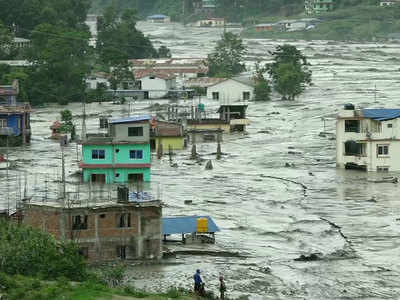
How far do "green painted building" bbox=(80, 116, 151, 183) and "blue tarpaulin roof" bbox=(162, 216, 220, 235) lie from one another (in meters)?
7.50

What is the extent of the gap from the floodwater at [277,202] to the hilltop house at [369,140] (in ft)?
2.00

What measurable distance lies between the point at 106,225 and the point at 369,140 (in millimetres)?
15238

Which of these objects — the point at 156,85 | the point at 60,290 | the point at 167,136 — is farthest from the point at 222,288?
the point at 156,85

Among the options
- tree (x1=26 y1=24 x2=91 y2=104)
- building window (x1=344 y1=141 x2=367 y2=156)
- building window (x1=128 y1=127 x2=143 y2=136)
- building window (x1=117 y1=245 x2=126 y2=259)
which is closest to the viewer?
building window (x1=117 y1=245 x2=126 y2=259)

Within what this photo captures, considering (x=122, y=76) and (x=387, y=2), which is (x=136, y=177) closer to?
(x=122, y=76)

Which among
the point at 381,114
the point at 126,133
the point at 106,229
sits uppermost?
the point at 381,114

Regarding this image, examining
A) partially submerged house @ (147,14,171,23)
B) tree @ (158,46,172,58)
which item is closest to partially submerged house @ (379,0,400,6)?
partially submerged house @ (147,14,171,23)

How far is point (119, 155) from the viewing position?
3469 centimetres

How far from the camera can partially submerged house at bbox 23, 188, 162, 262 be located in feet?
78.8

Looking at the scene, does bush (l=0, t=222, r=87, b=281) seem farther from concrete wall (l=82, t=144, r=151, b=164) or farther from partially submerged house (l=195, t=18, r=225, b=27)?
partially submerged house (l=195, t=18, r=225, b=27)

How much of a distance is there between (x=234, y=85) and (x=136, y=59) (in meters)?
18.8

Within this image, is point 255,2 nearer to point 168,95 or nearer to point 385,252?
point 168,95

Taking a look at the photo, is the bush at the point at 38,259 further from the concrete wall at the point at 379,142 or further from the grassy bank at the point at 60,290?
the concrete wall at the point at 379,142

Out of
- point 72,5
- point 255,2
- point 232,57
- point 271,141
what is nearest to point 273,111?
point 271,141
